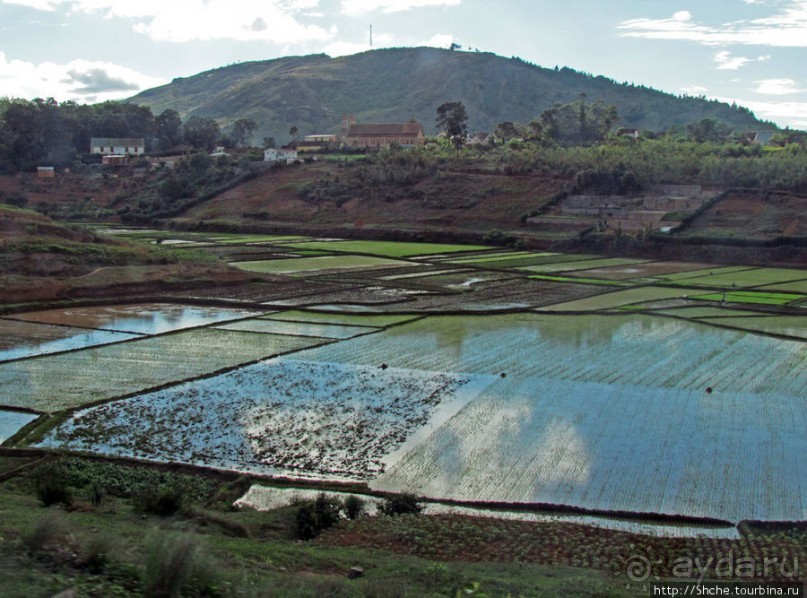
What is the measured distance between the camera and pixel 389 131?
112000mm

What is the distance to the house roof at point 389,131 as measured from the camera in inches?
4395

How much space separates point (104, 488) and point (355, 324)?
52.9 feet

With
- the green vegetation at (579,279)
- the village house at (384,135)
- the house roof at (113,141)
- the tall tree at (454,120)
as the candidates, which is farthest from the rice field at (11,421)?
the village house at (384,135)

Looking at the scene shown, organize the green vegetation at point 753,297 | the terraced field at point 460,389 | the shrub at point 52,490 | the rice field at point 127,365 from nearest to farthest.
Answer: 1. the shrub at point 52,490
2. the terraced field at point 460,389
3. the rice field at point 127,365
4. the green vegetation at point 753,297

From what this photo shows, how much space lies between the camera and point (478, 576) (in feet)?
32.2

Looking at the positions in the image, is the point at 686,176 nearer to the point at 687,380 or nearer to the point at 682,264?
the point at 682,264

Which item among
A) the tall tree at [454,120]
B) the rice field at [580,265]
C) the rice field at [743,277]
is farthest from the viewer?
the tall tree at [454,120]

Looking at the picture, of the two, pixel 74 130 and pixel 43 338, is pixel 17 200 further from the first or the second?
pixel 43 338

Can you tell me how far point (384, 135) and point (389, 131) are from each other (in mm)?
896

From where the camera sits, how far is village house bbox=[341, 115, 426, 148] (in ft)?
365

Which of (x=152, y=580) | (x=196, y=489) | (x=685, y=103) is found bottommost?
(x=196, y=489)

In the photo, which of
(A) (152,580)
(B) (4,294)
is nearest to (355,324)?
(B) (4,294)

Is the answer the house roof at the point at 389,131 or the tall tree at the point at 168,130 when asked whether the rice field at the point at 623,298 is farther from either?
the tall tree at the point at 168,130

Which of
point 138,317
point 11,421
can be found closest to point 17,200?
point 138,317
